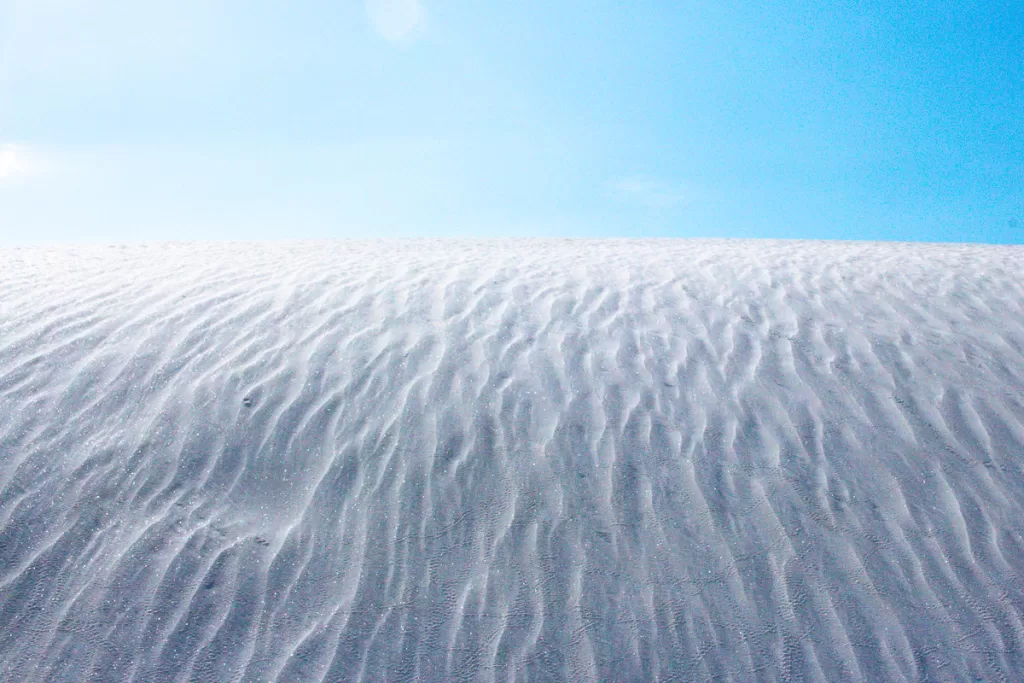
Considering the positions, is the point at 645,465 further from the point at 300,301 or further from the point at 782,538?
the point at 300,301

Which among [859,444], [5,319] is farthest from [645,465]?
[5,319]

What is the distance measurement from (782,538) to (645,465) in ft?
2.83

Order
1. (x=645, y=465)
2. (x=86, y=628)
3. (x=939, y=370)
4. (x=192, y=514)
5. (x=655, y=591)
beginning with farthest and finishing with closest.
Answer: (x=939, y=370), (x=645, y=465), (x=192, y=514), (x=655, y=591), (x=86, y=628)

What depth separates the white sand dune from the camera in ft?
10.5

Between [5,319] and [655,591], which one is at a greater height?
[5,319]

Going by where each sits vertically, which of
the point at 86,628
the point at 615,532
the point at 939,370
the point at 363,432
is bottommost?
the point at 86,628

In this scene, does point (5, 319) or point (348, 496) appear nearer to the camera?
point (348, 496)

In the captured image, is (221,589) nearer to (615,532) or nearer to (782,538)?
(615,532)

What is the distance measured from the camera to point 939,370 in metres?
5.11

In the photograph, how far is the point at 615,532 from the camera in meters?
3.72

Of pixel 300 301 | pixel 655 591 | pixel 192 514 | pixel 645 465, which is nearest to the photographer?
pixel 655 591

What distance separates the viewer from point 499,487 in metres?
3.94

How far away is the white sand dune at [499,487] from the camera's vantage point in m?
3.21

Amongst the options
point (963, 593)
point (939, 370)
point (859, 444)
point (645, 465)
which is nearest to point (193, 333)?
point (645, 465)
